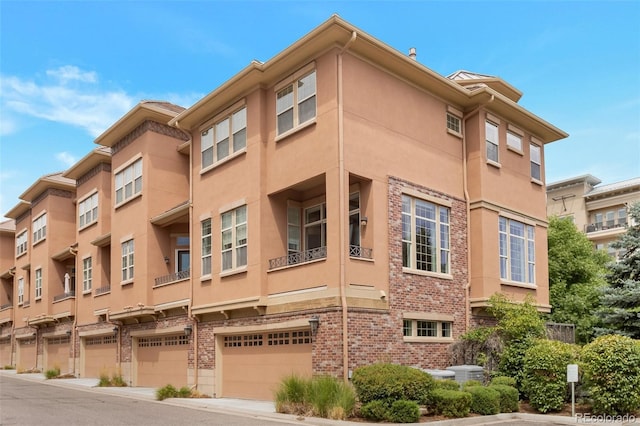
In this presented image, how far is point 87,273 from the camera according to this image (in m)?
35.6

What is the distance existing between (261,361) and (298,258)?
3725 millimetres

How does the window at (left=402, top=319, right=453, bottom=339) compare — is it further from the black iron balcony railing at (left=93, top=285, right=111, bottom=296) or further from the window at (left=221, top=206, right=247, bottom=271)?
the black iron balcony railing at (left=93, top=285, right=111, bottom=296)

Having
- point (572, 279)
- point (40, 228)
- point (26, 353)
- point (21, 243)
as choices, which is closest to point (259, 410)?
point (572, 279)

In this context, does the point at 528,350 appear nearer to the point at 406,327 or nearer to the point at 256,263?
the point at 406,327

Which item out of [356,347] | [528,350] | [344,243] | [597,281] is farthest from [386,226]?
[597,281]

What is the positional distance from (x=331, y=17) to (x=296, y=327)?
9.15m

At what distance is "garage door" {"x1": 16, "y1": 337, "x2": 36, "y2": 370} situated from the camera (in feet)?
147

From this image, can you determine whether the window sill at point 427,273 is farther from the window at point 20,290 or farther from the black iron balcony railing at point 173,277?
the window at point 20,290

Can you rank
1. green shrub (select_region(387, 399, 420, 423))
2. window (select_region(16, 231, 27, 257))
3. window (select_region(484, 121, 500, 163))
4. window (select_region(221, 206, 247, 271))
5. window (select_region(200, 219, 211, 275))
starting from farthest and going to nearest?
window (select_region(16, 231, 27, 257)) → window (select_region(200, 219, 211, 275)) → window (select_region(484, 121, 500, 163)) → window (select_region(221, 206, 247, 271)) → green shrub (select_region(387, 399, 420, 423))

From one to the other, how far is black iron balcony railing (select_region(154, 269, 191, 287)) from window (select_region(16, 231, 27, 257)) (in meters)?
23.0

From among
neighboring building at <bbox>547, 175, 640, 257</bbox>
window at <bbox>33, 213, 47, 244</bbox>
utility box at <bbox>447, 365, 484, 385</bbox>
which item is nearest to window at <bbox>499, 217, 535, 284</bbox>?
utility box at <bbox>447, 365, 484, 385</bbox>

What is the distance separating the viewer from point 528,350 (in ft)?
62.8

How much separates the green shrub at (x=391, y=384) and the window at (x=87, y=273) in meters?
22.6

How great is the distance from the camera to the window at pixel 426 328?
67.5 ft
